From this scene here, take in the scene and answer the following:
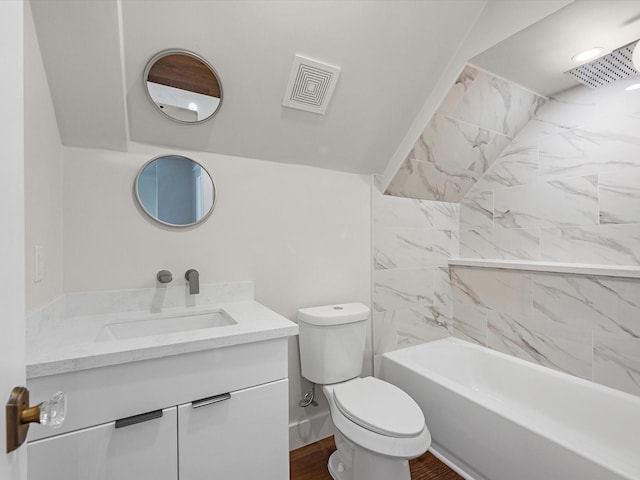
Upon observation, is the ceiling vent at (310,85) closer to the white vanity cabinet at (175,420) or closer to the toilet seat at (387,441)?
the white vanity cabinet at (175,420)

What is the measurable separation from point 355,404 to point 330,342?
13.5 inches

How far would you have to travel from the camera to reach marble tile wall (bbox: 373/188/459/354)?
2.19 meters

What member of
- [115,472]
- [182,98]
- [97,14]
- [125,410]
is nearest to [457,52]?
[182,98]

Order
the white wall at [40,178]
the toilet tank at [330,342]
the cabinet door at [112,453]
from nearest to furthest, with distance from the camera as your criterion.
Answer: the cabinet door at [112,453] < the white wall at [40,178] < the toilet tank at [330,342]

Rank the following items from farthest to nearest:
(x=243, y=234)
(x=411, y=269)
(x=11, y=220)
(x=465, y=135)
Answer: (x=411, y=269)
(x=465, y=135)
(x=243, y=234)
(x=11, y=220)

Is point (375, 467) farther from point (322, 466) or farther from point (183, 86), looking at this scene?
point (183, 86)

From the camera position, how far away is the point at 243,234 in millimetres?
1731

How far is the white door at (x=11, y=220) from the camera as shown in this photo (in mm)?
408

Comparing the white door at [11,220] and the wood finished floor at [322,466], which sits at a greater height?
the white door at [11,220]

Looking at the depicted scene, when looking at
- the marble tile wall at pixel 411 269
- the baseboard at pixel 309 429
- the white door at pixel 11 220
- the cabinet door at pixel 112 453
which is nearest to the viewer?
the white door at pixel 11 220

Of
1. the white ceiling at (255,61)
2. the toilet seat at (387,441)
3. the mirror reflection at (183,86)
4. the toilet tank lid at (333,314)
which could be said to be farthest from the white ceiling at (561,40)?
the toilet seat at (387,441)

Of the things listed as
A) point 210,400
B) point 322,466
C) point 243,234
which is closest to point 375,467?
point 322,466

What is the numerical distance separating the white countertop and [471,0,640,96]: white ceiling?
175 centimetres

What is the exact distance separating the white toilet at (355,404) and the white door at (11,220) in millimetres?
1182
